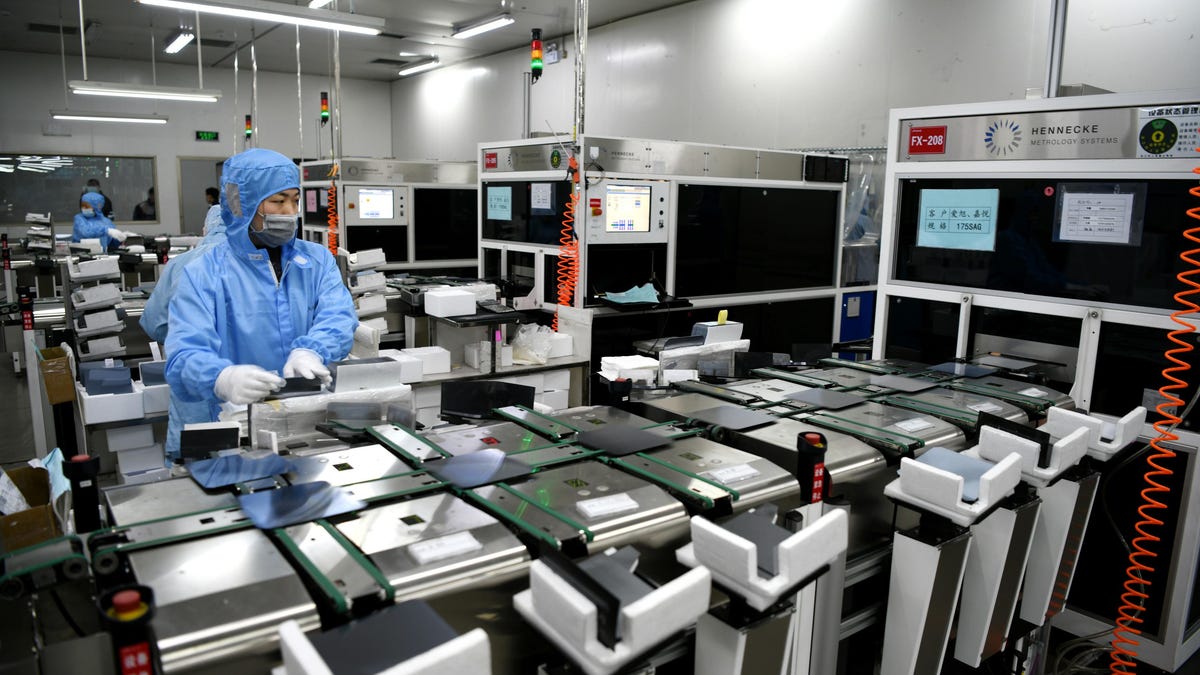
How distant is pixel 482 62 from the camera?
10.7 metres

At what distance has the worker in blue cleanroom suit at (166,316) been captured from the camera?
8.29 ft

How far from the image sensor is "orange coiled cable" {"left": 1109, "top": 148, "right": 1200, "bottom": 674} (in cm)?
233

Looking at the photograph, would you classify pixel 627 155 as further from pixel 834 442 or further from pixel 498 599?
pixel 498 599

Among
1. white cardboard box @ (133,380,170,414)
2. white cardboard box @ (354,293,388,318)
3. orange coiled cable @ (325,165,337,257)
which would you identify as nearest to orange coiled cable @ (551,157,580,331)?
white cardboard box @ (354,293,388,318)

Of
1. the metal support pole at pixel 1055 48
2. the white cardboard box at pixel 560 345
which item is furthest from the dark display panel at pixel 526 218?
the metal support pole at pixel 1055 48

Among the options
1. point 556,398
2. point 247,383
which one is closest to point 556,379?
point 556,398

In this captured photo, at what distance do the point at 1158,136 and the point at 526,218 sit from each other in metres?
3.22

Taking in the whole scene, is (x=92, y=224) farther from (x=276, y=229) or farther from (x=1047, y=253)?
(x=1047, y=253)

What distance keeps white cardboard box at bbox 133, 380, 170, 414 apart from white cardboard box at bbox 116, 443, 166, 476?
0.24m

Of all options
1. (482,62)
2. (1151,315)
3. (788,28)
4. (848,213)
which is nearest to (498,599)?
(1151,315)

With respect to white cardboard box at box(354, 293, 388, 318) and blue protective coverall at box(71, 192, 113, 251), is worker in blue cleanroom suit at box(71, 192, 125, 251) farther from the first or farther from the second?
white cardboard box at box(354, 293, 388, 318)

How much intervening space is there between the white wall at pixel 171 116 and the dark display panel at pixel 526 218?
7.32 m

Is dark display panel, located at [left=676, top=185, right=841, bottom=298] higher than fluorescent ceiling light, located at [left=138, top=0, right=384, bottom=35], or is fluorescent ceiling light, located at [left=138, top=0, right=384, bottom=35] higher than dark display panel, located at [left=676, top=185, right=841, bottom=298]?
fluorescent ceiling light, located at [left=138, top=0, right=384, bottom=35]

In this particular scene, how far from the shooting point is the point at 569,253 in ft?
14.3
